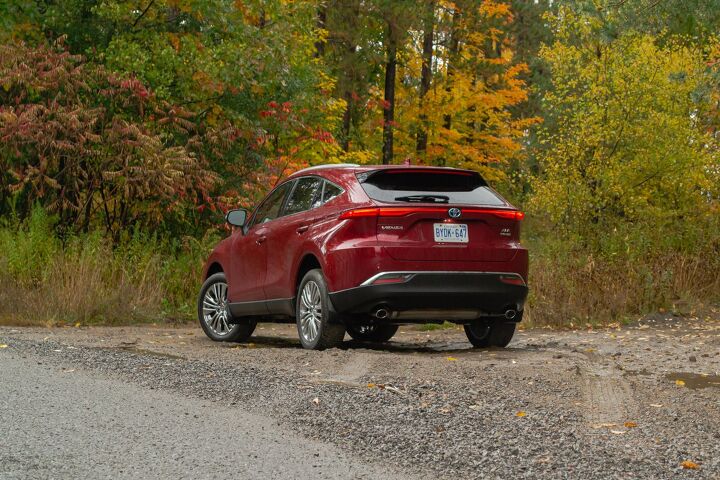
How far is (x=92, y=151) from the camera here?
1574 centimetres

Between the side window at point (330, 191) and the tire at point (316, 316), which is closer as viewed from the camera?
the tire at point (316, 316)

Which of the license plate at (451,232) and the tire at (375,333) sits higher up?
the license plate at (451,232)

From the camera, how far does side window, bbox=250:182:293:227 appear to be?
10945 mm

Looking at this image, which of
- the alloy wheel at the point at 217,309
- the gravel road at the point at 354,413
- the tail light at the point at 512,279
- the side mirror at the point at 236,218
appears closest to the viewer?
the gravel road at the point at 354,413

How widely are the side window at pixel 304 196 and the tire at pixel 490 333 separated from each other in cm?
224

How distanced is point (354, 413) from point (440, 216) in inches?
121

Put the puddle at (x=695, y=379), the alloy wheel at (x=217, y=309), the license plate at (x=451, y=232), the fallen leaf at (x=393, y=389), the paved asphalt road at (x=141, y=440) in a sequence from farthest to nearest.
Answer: the alloy wheel at (x=217, y=309)
the license plate at (x=451, y=232)
the puddle at (x=695, y=379)
the fallen leaf at (x=393, y=389)
the paved asphalt road at (x=141, y=440)

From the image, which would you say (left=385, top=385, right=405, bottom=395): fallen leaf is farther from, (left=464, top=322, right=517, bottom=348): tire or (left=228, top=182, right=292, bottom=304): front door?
(left=228, top=182, right=292, bottom=304): front door

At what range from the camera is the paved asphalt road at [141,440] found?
515 cm

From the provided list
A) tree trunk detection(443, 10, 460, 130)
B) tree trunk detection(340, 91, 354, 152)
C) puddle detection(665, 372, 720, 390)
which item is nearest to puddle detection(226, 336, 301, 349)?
puddle detection(665, 372, 720, 390)

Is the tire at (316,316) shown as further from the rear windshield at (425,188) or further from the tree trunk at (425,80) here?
the tree trunk at (425,80)

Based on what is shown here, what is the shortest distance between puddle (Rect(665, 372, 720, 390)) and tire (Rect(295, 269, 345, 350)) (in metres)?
3.00

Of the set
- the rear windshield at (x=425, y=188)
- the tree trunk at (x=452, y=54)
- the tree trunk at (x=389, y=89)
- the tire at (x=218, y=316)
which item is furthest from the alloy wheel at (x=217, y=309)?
the tree trunk at (x=452, y=54)

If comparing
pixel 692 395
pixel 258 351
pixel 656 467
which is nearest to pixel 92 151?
pixel 258 351
